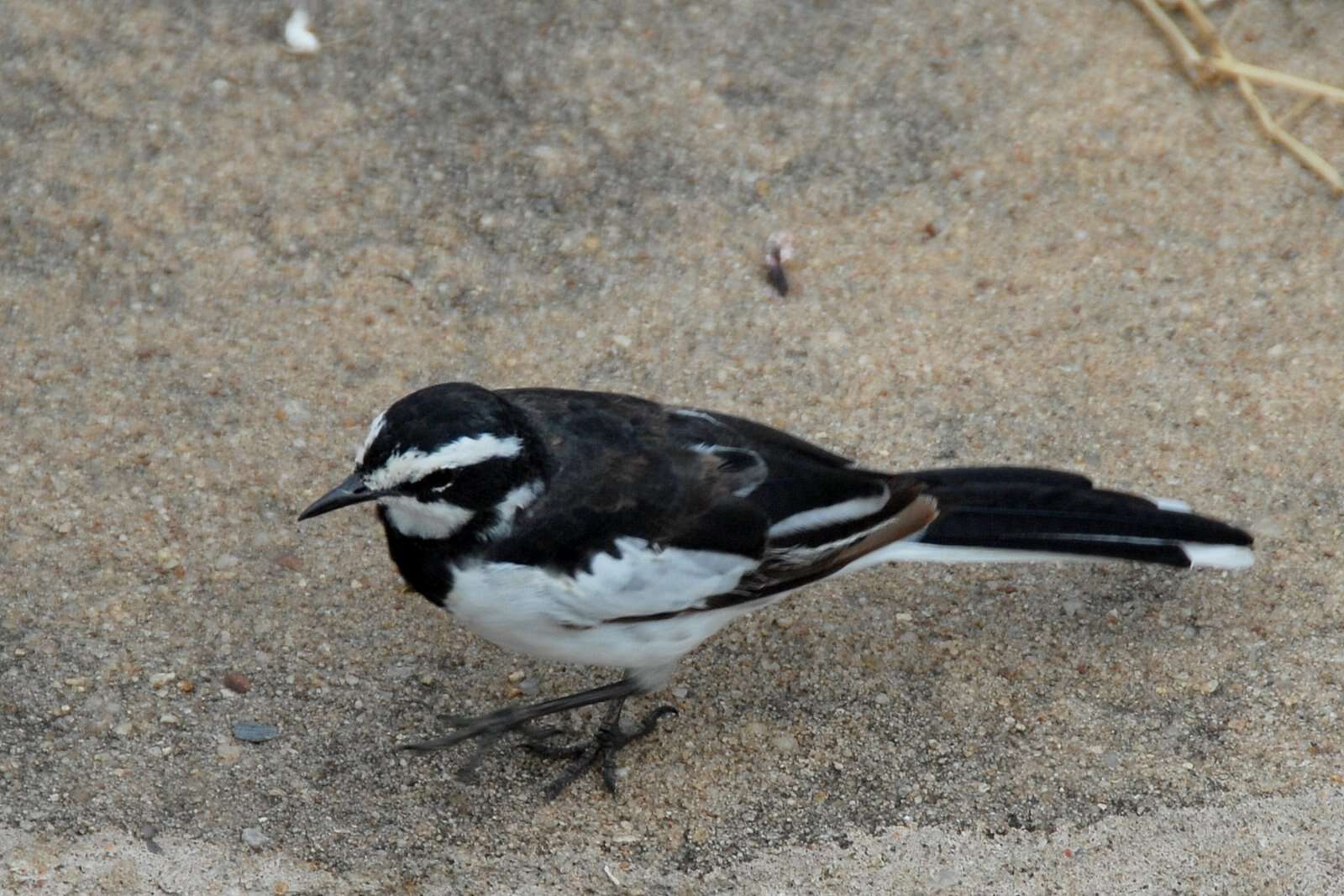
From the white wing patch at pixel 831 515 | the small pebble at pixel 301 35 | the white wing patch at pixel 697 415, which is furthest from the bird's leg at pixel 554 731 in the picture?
the small pebble at pixel 301 35

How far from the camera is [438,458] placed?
164 inches

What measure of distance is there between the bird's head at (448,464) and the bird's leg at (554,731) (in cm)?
66

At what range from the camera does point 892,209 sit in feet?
21.1

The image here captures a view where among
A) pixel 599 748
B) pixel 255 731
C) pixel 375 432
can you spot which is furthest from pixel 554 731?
pixel 375 432

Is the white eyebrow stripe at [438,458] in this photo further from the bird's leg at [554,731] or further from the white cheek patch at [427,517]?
the bird's leg at [554,731]

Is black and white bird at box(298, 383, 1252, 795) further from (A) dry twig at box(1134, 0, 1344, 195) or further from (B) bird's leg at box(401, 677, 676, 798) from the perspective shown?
(A) dry twig at box(1134, 0, 1344, 195)

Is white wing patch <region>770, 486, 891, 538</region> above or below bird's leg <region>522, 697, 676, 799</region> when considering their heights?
above

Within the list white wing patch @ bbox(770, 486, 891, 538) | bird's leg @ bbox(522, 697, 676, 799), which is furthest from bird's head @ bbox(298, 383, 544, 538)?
bird's leg @ bbox(522, 697, 676, 799)

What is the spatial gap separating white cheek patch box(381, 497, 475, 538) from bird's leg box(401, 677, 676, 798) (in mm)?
639

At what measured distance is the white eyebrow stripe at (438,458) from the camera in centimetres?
418

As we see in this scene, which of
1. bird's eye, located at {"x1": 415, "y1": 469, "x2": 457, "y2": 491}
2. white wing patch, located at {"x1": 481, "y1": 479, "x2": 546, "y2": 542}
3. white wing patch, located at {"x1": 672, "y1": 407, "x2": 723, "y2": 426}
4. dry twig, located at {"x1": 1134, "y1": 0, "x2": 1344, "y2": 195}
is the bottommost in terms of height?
white wing patch, located at {"x1": 481, "y1": 479, "x2": 546, "y2": 542}

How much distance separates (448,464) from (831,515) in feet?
3.66

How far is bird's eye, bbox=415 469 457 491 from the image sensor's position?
4.19m

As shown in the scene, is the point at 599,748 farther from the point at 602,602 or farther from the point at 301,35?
the point at 301,35
